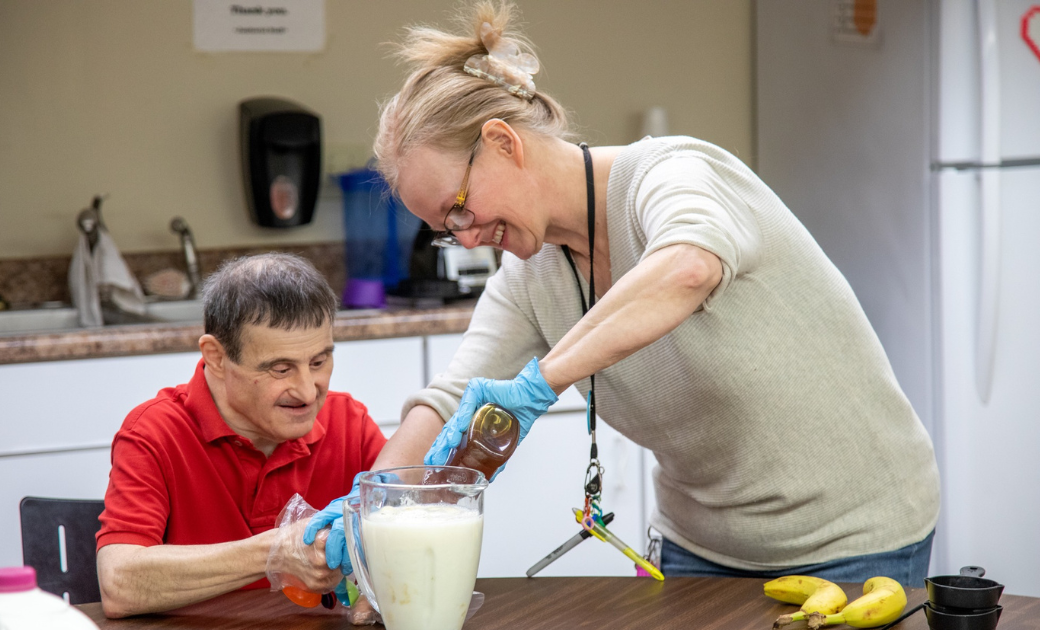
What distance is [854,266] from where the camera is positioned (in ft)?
9.79

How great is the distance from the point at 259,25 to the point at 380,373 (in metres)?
1.17

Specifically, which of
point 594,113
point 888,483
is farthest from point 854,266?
point 888,483

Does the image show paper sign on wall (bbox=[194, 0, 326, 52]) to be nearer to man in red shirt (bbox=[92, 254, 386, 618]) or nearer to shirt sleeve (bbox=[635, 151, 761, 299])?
man in red shirt (bbox=[92, 254, 386, 618])

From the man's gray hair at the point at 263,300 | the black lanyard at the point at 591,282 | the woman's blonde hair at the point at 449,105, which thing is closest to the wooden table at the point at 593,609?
the black lanyard at the point at 591,282

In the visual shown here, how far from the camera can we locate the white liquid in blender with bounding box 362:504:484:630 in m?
0.98

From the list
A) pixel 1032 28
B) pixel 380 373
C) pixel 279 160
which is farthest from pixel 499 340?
pixel 1032 28

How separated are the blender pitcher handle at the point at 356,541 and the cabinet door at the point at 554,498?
1.55m

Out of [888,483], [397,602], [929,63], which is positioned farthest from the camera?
[929,63]

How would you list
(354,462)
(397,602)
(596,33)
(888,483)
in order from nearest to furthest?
(397,602) → (888,483) → (354,462) → (596,33)

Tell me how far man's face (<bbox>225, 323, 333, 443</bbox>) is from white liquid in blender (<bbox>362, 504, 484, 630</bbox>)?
47cm

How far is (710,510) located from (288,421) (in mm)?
596

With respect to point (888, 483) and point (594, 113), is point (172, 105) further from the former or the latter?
point (888, 483)

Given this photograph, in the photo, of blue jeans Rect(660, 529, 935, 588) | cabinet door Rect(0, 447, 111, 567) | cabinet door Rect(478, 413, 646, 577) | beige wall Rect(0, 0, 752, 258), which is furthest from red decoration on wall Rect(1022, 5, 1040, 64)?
cabinet door Rect(0, 447, 111, 567)

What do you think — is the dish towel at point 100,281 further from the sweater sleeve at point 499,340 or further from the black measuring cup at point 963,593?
the black measuring cup at point 963,593
